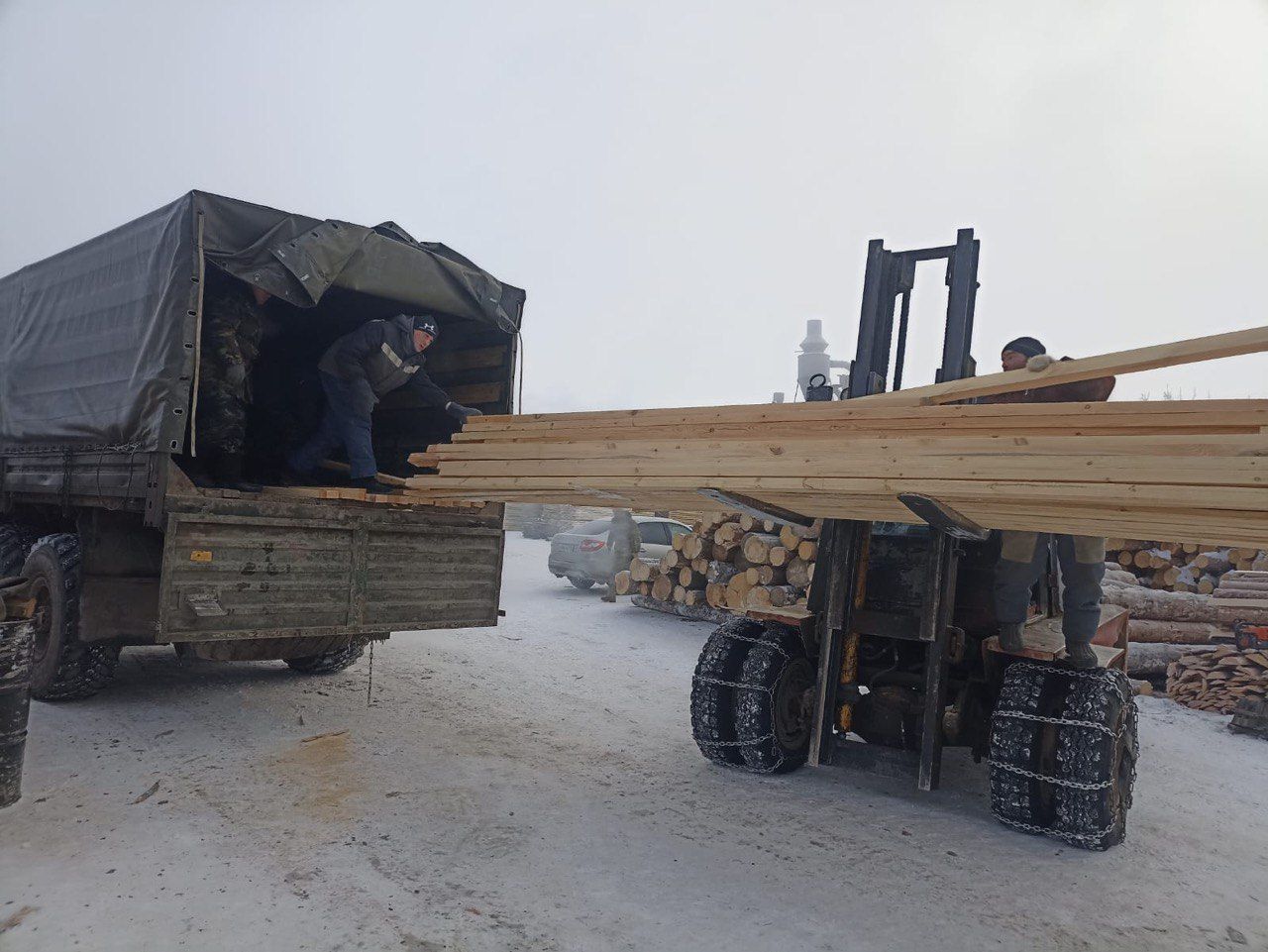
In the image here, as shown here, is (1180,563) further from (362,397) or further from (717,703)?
(362,397)

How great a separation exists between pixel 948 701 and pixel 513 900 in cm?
316

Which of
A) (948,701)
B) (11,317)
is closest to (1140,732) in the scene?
(948,701)

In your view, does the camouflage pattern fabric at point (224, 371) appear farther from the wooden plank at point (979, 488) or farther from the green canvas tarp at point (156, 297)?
the wooden plank at point (979, 488)

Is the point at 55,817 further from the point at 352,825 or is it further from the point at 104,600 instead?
the point at 104,600

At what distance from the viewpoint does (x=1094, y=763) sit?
14.4 feet

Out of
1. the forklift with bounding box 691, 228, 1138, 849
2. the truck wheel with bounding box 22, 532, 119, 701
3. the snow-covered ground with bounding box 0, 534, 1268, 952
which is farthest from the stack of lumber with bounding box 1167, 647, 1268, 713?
the truck wheel with bounding box 22, 532, 119, 701

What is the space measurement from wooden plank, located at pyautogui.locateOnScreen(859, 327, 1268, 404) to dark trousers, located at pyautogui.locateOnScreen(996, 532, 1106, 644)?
46.8 inches

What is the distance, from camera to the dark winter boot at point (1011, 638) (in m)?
5.01

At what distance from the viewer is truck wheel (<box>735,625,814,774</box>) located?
5426 millimetres

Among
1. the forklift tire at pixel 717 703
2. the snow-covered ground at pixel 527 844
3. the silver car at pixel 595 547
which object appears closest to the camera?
the snow-covered ground at pixel 527 844

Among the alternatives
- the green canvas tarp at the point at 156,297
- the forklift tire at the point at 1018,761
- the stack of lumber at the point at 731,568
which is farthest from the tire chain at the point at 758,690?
the stack of lumber at the point at 731,568

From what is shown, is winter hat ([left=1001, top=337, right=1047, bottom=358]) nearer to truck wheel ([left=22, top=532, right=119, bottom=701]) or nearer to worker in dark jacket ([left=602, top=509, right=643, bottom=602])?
truck wheel ([left=22, top=532, right=119, bottom=701])

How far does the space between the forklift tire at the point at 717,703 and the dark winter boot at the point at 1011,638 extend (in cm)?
161

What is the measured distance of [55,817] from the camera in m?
4.16
